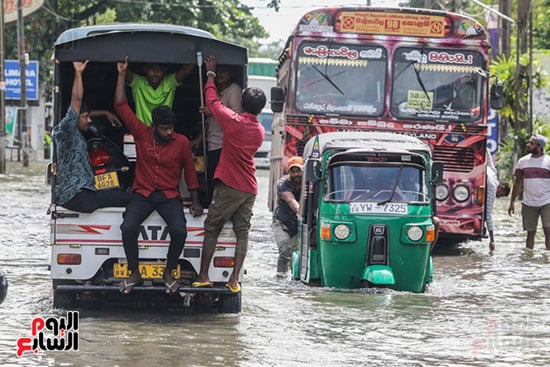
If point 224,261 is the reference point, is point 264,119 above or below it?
below

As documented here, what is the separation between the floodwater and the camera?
10016mm

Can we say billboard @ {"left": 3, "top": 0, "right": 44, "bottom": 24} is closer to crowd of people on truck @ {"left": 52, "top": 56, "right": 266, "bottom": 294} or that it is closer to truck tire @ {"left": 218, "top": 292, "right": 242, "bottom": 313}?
crowd of people on truck @ {"left": 52, "top": 56, "right": 266, "bottom": 294}

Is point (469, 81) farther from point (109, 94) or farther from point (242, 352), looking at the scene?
point (242, 352)

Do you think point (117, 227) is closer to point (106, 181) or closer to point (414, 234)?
point (106, 181)

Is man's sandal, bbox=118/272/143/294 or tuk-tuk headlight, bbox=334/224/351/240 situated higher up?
tuk-tuk headlight, bbox=334/224/351/240

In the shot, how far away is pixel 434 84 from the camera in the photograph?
759 inches

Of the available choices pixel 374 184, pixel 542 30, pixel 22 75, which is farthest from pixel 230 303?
pixel 542 30

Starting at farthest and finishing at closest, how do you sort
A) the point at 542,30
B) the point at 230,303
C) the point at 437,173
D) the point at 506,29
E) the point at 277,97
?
the point at 542,30, the point at 506,29, the point at 277,97, the point at 437,173, the point at 230,303

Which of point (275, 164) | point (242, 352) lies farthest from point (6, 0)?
point (242, 352)

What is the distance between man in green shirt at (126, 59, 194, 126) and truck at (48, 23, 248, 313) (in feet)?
0.56

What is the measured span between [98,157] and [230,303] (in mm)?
1845

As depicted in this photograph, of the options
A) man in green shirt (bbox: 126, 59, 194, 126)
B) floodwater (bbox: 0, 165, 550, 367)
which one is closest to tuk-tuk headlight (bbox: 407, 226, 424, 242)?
floodwater (bbox: 0, 165, 550, 367)

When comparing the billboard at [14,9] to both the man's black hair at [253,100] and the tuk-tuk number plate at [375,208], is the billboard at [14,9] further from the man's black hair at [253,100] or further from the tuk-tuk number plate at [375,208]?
the man's black hair at [253,100]

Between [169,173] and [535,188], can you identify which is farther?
[535,188]
